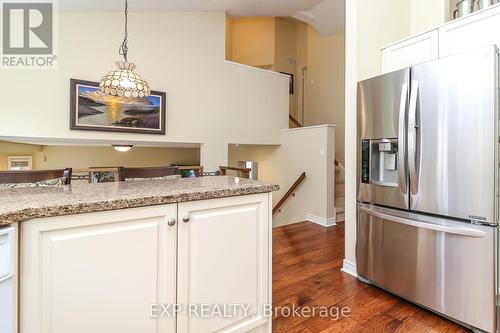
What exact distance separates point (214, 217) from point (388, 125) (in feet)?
4.96

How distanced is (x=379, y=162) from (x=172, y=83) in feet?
11.3

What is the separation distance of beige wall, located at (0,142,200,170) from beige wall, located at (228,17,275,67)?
303cm

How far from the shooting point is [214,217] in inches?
50.6

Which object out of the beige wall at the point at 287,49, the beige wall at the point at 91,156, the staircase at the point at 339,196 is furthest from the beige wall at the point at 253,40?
the staircase at the point at 339,196

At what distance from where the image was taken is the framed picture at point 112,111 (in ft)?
11.9

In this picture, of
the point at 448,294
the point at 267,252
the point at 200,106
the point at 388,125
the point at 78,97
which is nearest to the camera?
the point at 267,252

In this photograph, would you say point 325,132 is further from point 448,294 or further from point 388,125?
point 448,294

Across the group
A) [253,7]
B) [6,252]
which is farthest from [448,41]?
[253,7]

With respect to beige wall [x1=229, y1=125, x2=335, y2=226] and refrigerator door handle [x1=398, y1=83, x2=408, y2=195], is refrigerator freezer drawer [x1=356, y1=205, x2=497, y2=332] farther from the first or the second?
beige wall [x1=229, y1=125, x2=335, y2=226]

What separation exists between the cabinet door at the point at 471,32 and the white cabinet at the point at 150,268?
1804mm

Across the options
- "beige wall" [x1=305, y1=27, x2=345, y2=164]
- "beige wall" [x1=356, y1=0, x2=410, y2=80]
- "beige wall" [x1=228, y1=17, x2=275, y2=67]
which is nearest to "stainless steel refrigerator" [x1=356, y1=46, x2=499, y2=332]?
"beige wall" [x1=356, y1=0, x2=410, y2=80]

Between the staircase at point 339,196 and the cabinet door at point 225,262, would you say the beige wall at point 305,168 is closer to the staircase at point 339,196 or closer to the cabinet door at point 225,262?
the staircase at point 339,196

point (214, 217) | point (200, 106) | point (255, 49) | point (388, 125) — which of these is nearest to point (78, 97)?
point (200, 106)

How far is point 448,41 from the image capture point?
2.00 metres
